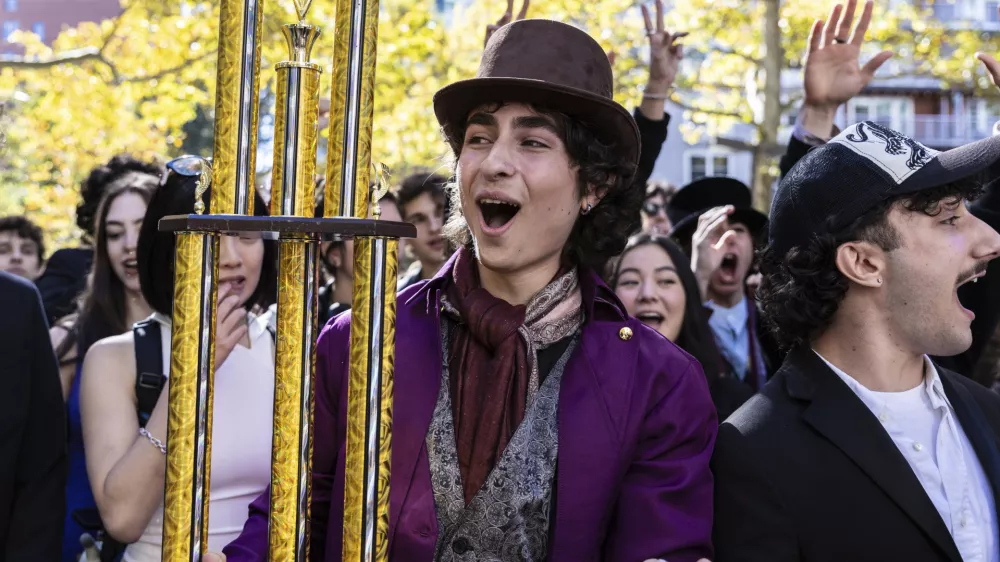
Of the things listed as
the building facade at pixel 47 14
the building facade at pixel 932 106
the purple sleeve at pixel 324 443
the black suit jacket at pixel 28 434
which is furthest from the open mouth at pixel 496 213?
the building facade at pixel 47 14

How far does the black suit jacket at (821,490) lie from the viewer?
8.79 ft

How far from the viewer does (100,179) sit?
17.8 feet

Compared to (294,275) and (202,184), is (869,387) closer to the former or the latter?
(294,275)

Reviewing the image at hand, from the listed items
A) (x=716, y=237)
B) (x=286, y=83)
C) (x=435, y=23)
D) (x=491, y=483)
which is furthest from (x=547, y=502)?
(x=435, y=23)

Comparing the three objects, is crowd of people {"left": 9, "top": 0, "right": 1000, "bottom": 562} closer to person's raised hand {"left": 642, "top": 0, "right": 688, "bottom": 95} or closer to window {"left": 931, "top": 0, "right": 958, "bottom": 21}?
person's raised hand {"left": 642, "top": 0, "right": 688, "bottom": 95}

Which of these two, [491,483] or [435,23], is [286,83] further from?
[435,23]

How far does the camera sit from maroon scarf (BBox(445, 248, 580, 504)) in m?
2.65

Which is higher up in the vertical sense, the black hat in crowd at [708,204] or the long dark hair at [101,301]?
the black hat in crowd at [708,204]

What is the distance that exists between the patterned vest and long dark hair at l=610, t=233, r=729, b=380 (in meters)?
2.50

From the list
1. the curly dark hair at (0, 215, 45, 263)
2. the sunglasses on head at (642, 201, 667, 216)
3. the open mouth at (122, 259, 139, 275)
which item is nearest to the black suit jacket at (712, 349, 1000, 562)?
the open mouth at (122, 259, 139, 275)

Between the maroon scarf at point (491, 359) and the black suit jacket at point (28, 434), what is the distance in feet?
4.58

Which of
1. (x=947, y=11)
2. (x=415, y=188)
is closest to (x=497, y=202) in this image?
(x=415, y=188)

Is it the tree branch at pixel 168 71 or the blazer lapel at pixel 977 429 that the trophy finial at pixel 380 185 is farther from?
the tree branch at pixel 168 71

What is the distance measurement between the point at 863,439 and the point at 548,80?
1.18m
